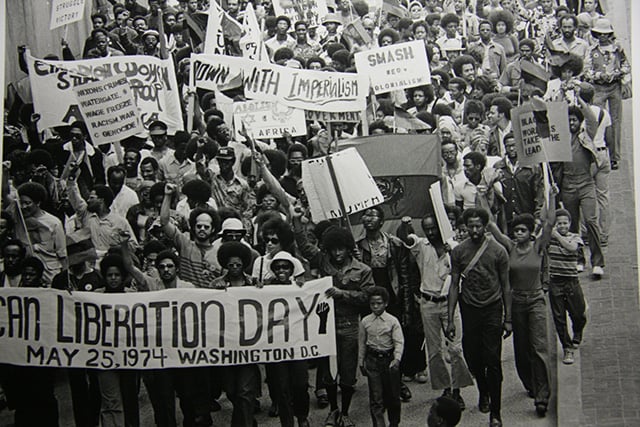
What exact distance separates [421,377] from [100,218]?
305 centimetres

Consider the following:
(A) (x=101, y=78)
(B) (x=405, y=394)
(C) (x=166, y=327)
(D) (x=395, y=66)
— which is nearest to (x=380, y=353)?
(B) (x=405, y=394)

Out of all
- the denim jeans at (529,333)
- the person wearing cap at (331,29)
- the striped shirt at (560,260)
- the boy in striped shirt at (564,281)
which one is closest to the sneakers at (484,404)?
the denim jeans at (529,333)

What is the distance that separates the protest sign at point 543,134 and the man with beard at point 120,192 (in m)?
3.35

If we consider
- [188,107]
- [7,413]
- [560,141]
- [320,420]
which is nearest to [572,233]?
[560,141]

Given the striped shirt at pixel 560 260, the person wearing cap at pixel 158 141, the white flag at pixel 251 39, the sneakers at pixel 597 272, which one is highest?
the white flag at pixel 251 39

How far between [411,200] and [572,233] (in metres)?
1.38

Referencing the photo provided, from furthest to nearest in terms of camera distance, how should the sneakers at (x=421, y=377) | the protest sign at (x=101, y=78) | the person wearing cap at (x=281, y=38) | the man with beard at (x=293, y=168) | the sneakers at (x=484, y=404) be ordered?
1. the person wearing cap at (x=281, y=38)
2. the protest sign at (x=101, y=78)
3. the man with beard at (x=293, y=168)
4. the sneakers at (x=421, y=377)
5. the sneakers at (x=484, y=404)

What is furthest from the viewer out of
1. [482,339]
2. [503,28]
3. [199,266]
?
[503,28]

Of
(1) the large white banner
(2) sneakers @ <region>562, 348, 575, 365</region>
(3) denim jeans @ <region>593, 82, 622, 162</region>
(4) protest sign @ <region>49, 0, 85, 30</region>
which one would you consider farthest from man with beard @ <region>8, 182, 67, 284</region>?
(3) denim jeans @ <region>593, 82, 622, 162</region>

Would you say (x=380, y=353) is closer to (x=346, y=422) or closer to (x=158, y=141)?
(x=346, y=422)

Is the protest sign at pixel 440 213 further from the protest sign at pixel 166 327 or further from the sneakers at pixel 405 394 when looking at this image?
the sneakers at pixel 405 394

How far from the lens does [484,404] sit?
38.6ft

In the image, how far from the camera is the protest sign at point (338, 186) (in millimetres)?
12328

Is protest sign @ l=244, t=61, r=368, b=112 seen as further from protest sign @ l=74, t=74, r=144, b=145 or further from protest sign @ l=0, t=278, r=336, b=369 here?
protest sign @ l=0, t=278, r=336, b=369
